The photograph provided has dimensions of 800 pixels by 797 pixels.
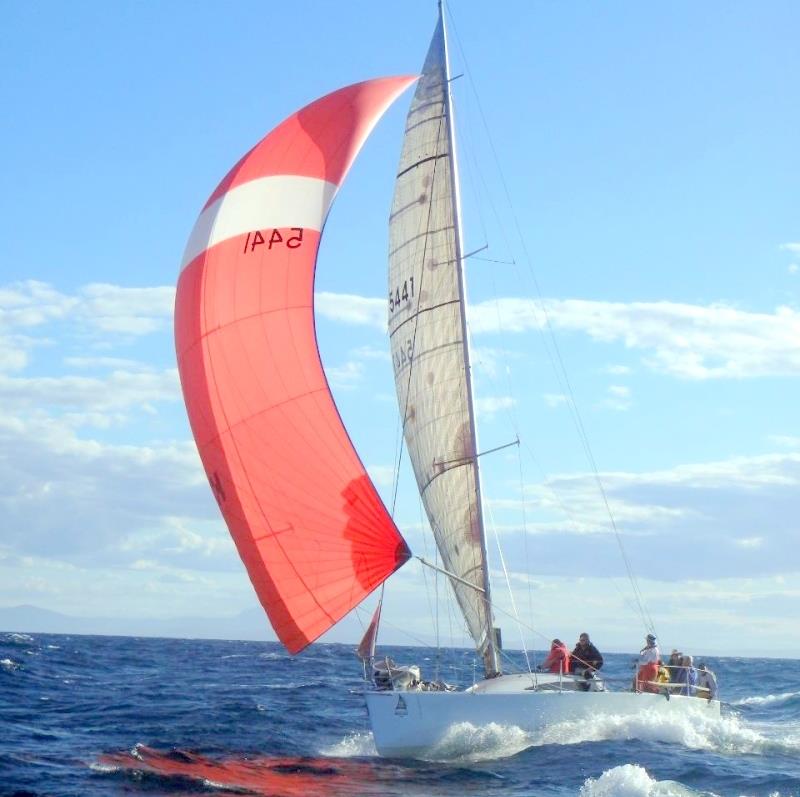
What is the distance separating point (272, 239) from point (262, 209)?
1.41ft

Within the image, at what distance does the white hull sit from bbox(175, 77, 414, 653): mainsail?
1.65 metres

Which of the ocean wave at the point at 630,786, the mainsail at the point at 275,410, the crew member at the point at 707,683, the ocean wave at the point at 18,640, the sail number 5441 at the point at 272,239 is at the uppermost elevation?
the sail number 5441 at the point at 272,239

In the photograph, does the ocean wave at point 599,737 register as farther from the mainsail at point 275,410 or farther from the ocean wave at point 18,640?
the ocean wave at point 18,640

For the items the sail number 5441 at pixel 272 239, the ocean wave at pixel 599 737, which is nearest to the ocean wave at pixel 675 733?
the ocean wave at pixel 599 737

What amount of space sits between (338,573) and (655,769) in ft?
15.2

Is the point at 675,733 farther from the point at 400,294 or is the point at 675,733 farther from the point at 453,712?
the point at 400,294

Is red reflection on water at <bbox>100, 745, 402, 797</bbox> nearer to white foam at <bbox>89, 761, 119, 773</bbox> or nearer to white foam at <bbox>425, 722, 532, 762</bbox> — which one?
white foam at <bbox>89, 761, 119, 773</bbox>

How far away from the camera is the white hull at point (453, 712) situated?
15492 mm

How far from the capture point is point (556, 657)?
17281 millimetres

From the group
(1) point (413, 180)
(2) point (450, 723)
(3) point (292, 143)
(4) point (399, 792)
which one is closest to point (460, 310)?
(1) point (413, 180)

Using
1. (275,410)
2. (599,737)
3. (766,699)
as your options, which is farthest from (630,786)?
(766,699)

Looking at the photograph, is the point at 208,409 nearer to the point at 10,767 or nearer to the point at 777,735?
the point at 10,767

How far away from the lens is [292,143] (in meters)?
15.9

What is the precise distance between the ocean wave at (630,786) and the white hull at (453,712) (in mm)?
1962
